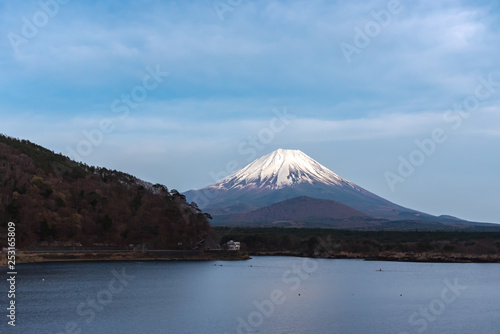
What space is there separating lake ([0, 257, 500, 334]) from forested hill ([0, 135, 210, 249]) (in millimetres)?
15687

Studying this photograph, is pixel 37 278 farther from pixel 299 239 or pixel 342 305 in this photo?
pixel 299 239

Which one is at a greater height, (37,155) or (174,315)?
(37,155)

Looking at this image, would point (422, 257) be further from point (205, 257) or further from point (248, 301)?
point (248, 301)

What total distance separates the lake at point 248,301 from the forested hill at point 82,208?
51.5 feet

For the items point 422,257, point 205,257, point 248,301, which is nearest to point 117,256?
point 205,257

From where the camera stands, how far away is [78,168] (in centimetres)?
10294

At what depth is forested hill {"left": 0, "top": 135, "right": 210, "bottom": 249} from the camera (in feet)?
255

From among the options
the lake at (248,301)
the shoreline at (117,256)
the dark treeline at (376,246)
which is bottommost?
the lake at (248,301)

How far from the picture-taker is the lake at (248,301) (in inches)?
1209

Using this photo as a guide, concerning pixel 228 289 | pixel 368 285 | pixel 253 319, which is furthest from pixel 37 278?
pixel 368 285

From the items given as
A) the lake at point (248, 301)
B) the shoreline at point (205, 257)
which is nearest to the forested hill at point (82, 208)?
the shoreline at point (205, 257)

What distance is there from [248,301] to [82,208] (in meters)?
52.4

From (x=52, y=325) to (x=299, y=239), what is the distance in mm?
88471

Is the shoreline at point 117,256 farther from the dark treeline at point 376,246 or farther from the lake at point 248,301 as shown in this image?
the dark treeline at point 376,246
